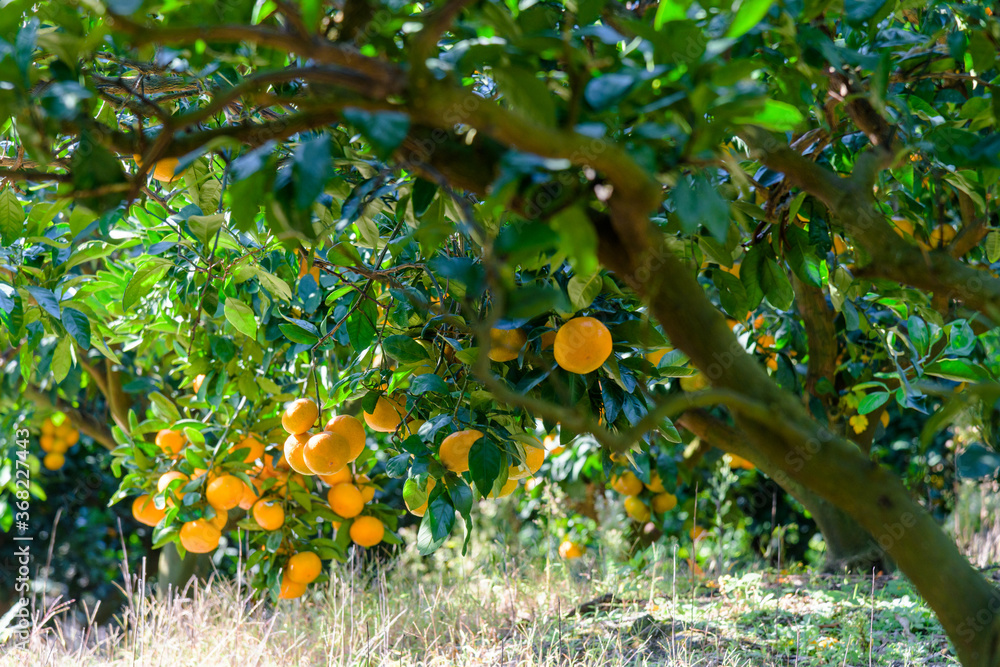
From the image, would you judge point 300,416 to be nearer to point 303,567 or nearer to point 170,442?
point 303,567

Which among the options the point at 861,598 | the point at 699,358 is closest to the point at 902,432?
the point at 861,598

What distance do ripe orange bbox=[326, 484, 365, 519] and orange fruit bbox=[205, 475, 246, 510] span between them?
0.76ft

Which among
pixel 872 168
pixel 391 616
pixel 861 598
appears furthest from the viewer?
pixel 391 616

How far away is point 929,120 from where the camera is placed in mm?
1227

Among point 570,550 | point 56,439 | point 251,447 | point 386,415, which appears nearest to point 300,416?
point 386,415

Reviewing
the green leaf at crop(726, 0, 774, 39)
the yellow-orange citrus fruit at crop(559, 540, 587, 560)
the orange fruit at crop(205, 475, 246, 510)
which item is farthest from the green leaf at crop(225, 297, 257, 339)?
the yellow-orange citrus fruit at crop(559, 540, 587, 560)

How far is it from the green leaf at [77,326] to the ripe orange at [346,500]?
2.21 feet

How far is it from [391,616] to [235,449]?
82 centimetres

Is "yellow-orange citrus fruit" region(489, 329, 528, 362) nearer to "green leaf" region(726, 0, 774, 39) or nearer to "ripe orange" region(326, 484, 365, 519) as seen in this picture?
"green leaf" region(726, 0, 774, 39)

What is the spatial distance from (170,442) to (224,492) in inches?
17.1

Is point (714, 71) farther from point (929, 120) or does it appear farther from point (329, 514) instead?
point (329, 514)

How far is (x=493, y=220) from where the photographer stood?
3.47ft

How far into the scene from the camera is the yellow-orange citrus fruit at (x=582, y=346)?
3.50 ft

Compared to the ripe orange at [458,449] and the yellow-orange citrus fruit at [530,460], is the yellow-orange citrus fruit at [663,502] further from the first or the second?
the ripe orange at [458,449]
